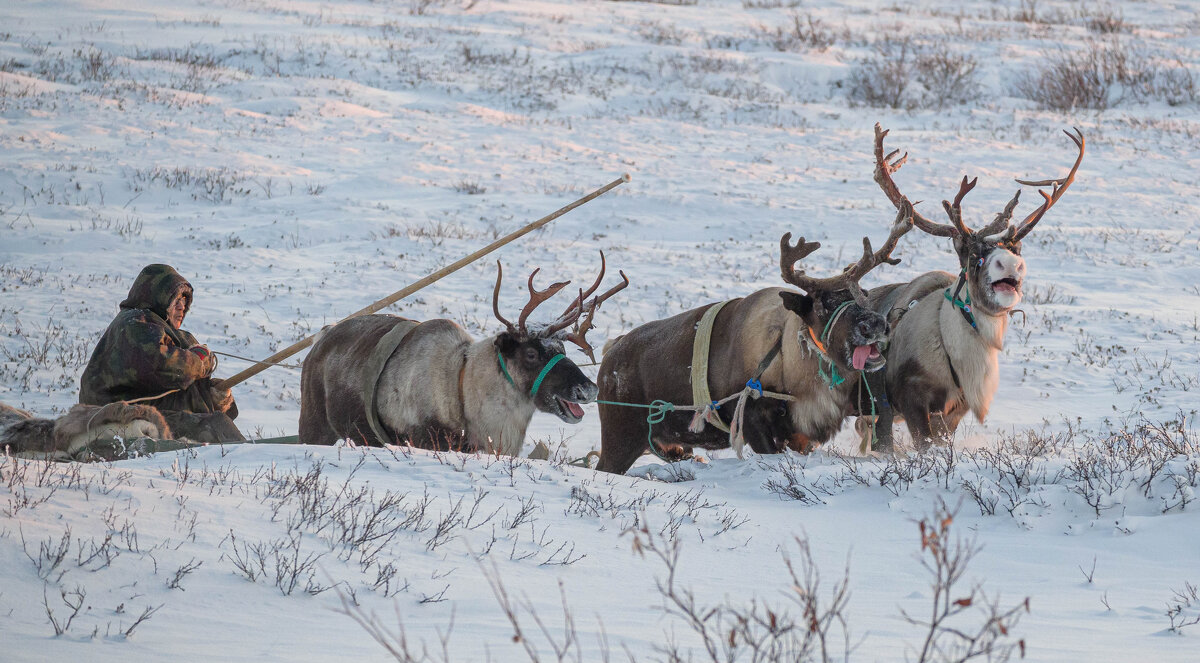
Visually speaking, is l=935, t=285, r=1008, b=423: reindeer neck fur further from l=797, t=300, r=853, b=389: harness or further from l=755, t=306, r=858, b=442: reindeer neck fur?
l=797, t=300, r=853, b=389: harness

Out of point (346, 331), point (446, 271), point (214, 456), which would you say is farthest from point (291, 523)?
point (446, 271)

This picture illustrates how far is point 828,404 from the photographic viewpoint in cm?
722

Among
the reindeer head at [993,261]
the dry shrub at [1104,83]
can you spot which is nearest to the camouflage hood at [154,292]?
the reindeer head at [993,261]

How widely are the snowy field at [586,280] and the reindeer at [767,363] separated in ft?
1.53

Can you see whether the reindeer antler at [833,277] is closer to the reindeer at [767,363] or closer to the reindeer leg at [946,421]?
the reindeer at [767,363]

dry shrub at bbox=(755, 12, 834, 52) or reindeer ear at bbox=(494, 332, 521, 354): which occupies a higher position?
dry shrub at bbox=(755, 12, 834, 52)

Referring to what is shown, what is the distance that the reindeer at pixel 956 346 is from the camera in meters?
7.18

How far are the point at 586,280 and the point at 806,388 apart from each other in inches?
263

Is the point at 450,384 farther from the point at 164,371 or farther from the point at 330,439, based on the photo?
the point at 164,371

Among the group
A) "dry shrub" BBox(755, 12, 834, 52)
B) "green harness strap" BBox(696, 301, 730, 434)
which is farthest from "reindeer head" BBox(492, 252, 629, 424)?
"dry shrub" BBox(755, 12, 834, 52)

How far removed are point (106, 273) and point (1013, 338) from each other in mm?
10185

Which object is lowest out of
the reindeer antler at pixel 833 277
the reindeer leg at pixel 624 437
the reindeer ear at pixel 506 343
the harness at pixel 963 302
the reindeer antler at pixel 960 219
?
the reindeer leg at pixel 624 437

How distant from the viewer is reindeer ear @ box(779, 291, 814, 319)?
697 cm

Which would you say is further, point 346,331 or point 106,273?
point 106,273
